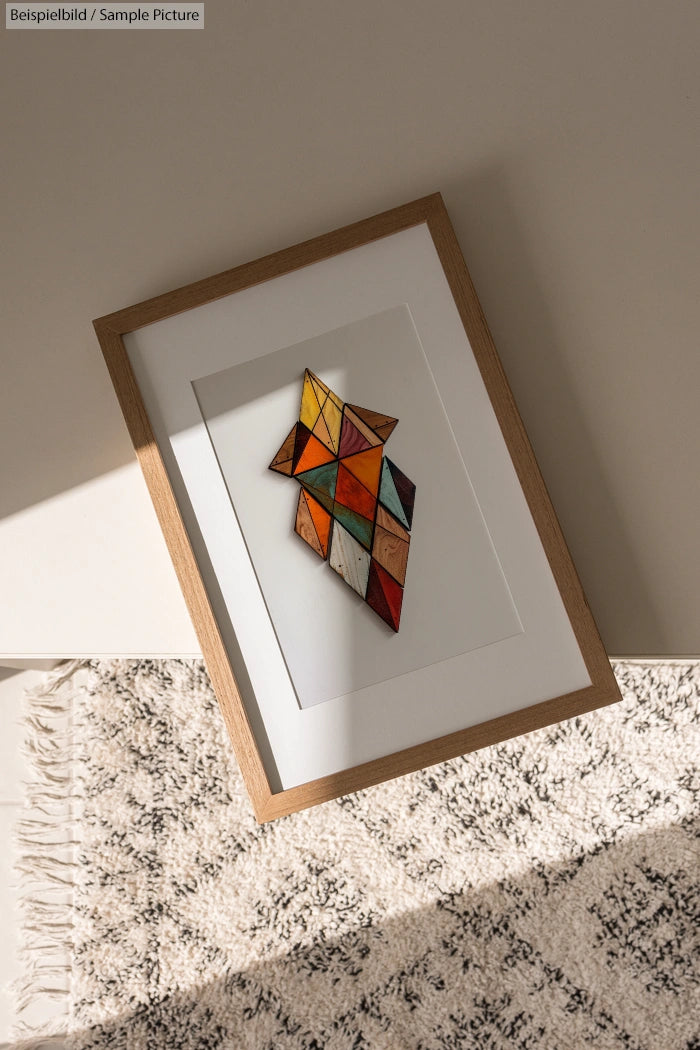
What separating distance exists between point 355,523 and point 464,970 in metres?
0.77

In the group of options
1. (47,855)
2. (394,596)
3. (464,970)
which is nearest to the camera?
(394,596)

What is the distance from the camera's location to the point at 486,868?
1.10 metres

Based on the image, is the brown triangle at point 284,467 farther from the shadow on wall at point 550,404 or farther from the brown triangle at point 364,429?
the shadow on wall at point 550,404

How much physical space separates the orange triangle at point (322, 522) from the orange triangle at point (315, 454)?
40 millimetres

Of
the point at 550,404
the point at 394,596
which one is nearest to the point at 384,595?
the point at 394,596

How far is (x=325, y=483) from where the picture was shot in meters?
0.75

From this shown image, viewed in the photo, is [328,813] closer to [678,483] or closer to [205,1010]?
[205,1010]

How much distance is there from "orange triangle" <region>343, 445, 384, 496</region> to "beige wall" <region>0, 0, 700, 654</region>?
0.17 m

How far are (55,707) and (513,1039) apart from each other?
35.0 inches

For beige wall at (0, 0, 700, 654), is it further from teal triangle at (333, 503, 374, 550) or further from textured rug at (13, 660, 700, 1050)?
textured rug at (13, 660, 700, 1050)

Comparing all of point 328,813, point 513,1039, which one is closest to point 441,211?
point 328,813

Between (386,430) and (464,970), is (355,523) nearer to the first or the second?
(386,430)

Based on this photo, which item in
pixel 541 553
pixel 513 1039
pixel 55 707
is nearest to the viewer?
pixel 541 553

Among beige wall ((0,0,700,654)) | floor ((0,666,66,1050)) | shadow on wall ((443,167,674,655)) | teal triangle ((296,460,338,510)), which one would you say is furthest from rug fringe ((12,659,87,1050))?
shadow on wall ((443,167,674,655))
